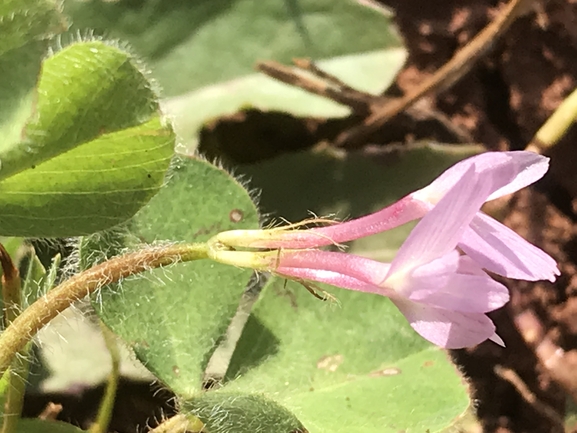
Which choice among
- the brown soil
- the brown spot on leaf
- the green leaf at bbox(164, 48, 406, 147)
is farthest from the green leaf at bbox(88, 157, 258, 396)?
the brown soil

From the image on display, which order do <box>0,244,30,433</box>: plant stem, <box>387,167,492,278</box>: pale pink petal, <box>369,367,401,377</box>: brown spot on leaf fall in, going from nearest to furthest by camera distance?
<box>387,167,492,278</box>: pale pink petal < <box>0,244,30,433</box>: plant stem < <box>369,367,401,377</box>: brown spot on leaf

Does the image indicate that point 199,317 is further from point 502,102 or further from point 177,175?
point 502,102

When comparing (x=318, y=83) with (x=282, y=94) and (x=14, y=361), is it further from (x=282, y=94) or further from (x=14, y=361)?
(x=14, y=361)

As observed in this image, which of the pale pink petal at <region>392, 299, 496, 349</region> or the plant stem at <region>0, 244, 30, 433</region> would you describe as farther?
the plant stem at <region>0, 244, 30, 433</region>

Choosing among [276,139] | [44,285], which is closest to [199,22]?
[276,139]

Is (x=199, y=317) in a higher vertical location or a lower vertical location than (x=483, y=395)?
higher

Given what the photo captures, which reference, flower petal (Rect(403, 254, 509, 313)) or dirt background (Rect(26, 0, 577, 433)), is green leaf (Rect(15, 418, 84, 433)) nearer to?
dirt background (Rect(26, 0, 577, 433))

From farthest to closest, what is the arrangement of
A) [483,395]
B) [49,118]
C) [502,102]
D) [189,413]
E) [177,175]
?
1. [502,102]
2. [483,395]
3. [177,175]
4. [189,413]
5. [49,118]
